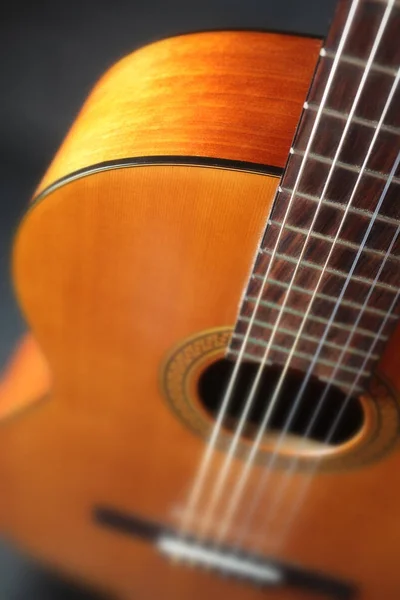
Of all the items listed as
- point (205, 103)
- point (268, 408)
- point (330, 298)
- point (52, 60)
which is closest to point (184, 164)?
point (205, 103)

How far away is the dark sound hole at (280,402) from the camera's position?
2.16ft

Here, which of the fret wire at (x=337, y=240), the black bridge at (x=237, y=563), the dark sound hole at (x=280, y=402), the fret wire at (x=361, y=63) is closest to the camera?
the fret wire at (x=361, y=63)

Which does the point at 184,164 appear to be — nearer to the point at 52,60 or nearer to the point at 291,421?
the point at 291,421

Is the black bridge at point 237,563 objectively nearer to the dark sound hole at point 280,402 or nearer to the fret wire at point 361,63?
the dark sound hole at point 280,402

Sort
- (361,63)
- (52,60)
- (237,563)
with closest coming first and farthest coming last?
(361,63), (237,563), (52,60)

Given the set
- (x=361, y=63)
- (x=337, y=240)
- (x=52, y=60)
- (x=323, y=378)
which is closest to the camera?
(x=361, y=63)

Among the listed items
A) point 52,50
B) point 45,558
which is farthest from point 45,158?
point 45,558

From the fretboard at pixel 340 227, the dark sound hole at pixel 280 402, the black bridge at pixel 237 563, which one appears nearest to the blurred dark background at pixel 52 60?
the black bridge at pixel 237 563

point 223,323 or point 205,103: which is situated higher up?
point 205,103

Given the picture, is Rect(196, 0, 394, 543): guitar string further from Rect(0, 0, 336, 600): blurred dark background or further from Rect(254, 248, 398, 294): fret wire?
Rect(0, 0, 336, 600): blurred dark background

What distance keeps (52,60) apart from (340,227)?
2.76 ft

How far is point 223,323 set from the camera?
0.59 metres

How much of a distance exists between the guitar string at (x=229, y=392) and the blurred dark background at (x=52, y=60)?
0.89 ft

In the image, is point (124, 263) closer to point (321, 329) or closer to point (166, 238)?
point (166, 238)
